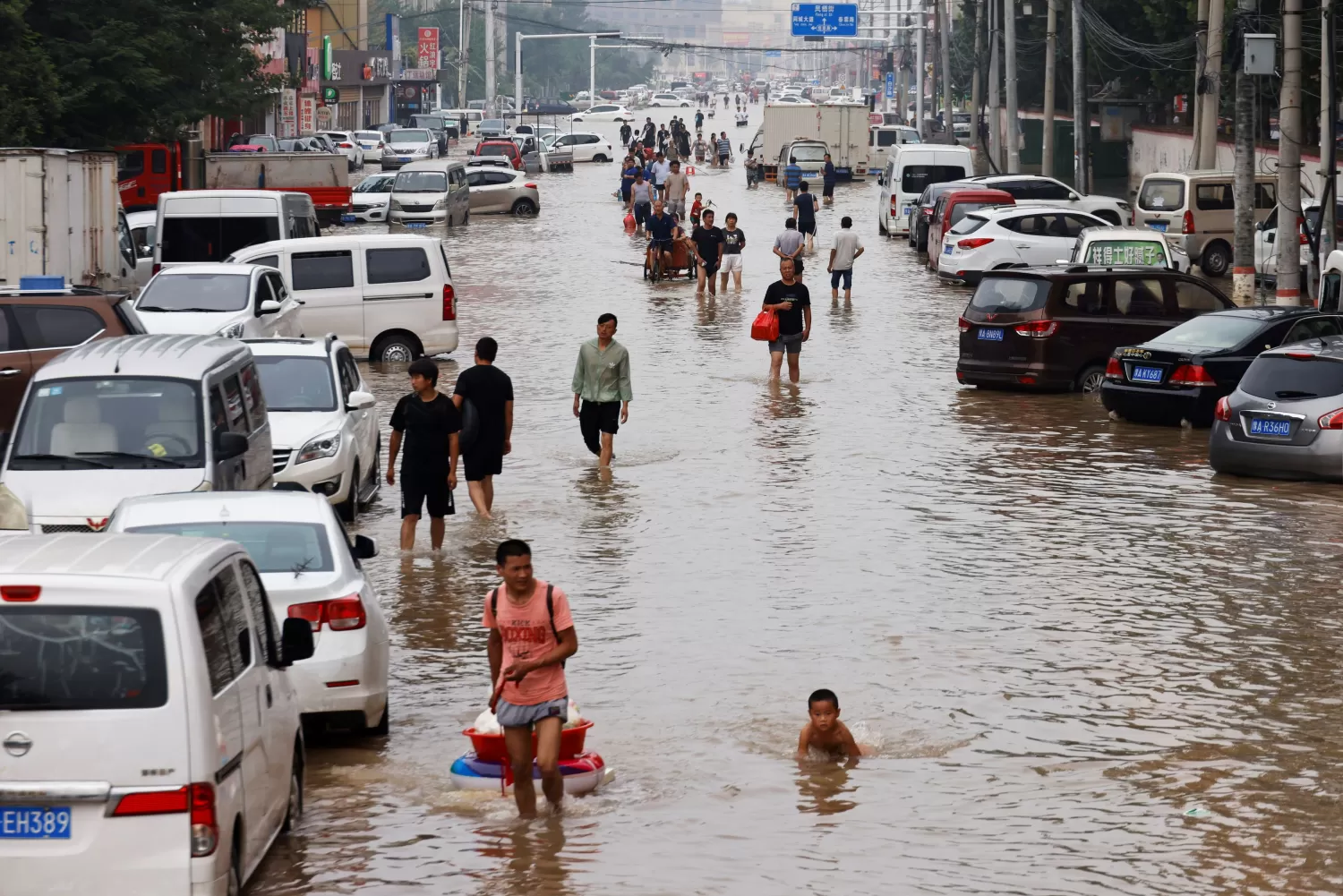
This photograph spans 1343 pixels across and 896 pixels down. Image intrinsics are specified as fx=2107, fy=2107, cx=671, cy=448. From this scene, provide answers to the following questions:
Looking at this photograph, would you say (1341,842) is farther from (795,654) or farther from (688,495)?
(688,495)

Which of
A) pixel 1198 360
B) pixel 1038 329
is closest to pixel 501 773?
pixel 1198 360

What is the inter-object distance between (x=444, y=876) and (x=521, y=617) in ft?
3.93

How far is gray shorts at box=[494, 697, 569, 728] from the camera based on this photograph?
922cm

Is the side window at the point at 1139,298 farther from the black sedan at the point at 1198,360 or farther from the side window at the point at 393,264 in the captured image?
the side window at the point at 393,264

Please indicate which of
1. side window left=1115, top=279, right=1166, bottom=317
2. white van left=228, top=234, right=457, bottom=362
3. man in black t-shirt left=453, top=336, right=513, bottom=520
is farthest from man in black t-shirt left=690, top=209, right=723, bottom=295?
man in black t-shirt left=453, top=336, right=513, bottom=520

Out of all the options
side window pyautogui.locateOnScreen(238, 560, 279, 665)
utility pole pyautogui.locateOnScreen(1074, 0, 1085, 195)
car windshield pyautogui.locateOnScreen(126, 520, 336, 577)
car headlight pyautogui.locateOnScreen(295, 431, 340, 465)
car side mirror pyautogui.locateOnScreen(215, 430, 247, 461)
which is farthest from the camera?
utility pole pyautogui.locateOnScreen(1074, 0, 1085, 195)

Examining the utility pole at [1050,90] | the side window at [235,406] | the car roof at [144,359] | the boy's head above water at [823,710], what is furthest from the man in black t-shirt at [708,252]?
the boy's head above water at [823,710]

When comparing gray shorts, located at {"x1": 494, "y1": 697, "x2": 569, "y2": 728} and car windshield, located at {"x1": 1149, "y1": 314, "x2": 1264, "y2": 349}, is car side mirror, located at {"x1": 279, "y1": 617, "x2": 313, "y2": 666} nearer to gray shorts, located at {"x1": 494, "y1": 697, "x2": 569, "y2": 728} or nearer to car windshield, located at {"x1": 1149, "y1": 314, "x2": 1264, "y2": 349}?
gray shorts, located at {"x1": 494, "y1": 697, "x2": 569, "y2": 728}

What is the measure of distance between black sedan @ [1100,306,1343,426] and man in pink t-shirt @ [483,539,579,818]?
45.9 feet

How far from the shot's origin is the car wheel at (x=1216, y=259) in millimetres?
38844

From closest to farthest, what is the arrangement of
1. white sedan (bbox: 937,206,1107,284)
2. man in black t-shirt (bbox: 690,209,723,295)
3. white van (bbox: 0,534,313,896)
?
white van (bbox: 0,534,313,896)
man in black t-shirt (bbox: 690,209,723,295)
white sedan (bbox: 937,206,1107,284)

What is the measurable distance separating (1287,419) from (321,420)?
8.56 metres

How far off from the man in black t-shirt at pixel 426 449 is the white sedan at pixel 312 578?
414 cm

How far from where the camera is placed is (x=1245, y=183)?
1216 inches
